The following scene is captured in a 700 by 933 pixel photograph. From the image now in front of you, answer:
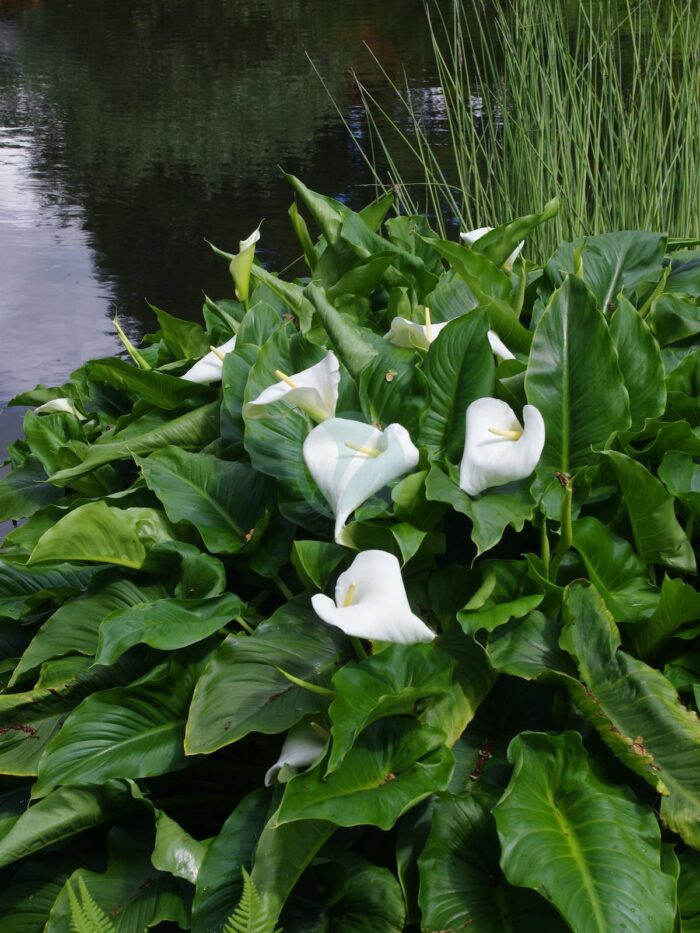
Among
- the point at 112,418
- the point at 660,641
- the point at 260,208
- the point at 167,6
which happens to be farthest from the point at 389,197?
the point at 167,6

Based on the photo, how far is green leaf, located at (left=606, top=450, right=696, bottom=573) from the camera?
1.26m

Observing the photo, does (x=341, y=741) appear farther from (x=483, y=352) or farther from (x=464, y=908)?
(x=483, y=352)

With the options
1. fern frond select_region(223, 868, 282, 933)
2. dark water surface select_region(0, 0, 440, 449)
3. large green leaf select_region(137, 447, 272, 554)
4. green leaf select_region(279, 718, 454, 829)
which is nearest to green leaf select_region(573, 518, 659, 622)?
green leaf select_region(279, 718, 454, 829)

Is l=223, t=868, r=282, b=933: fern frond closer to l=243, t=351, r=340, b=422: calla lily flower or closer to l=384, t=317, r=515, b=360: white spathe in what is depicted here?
l=243, t=351, r=340, b=422: calla lily flower

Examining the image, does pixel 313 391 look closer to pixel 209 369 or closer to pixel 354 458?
pixel 354 458

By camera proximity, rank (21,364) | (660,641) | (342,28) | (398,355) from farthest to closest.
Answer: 1. (342,28)
2. (21,364)
3. (398,355)
4. (660,641)

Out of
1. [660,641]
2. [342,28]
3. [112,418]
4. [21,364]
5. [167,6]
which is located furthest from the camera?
[167,6]

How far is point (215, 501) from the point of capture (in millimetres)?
1434

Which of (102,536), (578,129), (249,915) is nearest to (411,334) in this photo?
(102,536)

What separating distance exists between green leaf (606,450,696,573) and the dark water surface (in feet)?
8.58

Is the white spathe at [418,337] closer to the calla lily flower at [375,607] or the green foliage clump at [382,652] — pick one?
the green foliage clump at [382,652]

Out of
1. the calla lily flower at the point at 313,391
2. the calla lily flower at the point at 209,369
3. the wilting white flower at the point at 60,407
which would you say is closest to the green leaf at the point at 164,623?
the calla lily flower at the point at 313,391

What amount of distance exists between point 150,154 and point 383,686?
631cm

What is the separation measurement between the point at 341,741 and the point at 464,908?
23 centimetres
